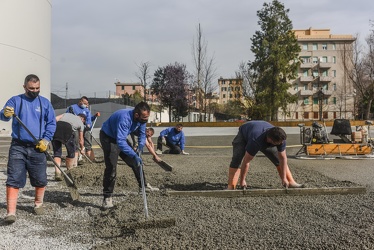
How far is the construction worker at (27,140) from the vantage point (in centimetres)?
405

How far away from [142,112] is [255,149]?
64.5 inches

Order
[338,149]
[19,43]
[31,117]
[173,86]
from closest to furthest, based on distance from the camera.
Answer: [31,117]
[338,149]
[19,43]
[173,86]

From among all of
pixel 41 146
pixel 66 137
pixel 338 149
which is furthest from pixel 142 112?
pixel 338 149

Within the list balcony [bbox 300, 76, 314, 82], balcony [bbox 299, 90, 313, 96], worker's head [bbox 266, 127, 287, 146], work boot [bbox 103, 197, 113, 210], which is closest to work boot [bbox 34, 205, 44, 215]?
work boot [bbox 103, 197, 113, 210]

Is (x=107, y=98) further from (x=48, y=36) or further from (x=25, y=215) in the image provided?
(x=25, y=215)

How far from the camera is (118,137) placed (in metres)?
4.35

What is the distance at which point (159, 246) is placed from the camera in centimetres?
309

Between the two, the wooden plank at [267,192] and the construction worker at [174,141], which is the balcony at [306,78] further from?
the wooden plank at [267,192]

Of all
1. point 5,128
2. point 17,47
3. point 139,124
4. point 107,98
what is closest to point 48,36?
point 17,47

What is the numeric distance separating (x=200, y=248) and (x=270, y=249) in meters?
0.57

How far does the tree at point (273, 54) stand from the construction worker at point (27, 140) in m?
27.1

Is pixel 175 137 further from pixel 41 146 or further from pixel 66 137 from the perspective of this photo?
pixel 41 146

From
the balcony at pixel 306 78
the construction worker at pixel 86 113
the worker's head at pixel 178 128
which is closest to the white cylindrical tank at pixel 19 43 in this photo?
the worker's head at pixel 178 128

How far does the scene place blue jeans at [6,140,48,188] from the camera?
4059mm
